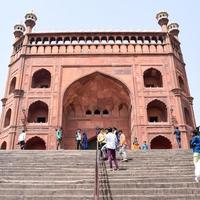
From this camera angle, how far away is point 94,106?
22734 millimetres

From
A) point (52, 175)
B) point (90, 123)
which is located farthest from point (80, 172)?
point (90, 123)

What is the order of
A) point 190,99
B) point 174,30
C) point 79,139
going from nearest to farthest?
point 79,139, point 190,99, point 174,30

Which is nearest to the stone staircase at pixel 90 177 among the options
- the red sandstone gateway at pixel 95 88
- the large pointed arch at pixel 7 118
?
the red sandstone gateway at pixel 95 88

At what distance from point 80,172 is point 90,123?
45.3 feet

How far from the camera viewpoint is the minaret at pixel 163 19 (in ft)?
78.3

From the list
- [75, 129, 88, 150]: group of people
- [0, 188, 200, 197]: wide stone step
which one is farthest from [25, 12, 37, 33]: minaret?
[0, 188, 200, 197]: wide stone step

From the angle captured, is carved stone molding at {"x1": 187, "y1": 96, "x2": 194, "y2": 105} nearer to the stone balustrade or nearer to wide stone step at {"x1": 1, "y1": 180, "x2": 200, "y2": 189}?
the stone balustrade

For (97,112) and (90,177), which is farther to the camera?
(97,112)

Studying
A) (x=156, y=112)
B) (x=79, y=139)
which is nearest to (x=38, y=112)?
(x=79, y=139)

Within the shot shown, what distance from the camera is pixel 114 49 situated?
22.4m

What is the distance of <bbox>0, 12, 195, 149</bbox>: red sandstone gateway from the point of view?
774 inches

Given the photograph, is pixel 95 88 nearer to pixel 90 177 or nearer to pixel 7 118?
pixel 7 118

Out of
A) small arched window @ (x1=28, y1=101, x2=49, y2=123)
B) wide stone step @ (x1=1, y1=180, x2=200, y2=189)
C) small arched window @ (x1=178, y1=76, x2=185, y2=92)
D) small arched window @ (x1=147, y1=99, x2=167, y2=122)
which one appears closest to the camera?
wide stone step @ (x1=1, y1=180, x2=200, y2=189)

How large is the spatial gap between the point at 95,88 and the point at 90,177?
1538 cm
